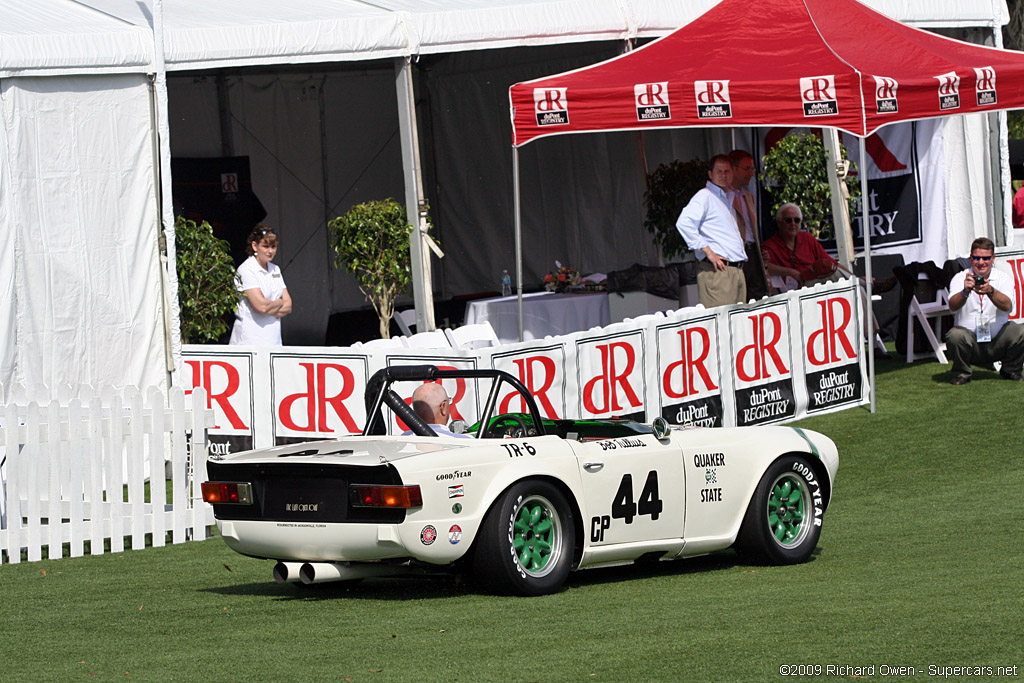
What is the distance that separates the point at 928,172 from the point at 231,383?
30.0ft

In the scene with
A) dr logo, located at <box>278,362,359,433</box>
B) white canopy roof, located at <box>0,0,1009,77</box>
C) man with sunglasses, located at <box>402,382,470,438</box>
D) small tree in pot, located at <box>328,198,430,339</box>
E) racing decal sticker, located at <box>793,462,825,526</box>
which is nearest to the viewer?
man with sunglasses, located at <box>402,382,470,438</box>

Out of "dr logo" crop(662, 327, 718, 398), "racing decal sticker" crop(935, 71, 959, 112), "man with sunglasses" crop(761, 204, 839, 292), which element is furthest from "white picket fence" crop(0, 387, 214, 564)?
"man with sunglasses" crop(761, 204, 839, 292)

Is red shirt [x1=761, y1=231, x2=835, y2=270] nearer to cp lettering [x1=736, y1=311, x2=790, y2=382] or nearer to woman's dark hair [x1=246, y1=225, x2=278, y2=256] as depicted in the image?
cp lettering [x1=736, y1=311, x2=790, y2=382]

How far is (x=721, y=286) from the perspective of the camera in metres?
13.5

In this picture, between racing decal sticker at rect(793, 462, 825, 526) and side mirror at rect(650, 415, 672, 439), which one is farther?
racing decal sticker at rect(793, 462, 825, 526)

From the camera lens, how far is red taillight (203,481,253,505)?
285 inches

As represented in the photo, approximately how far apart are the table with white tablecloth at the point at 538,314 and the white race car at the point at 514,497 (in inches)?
289

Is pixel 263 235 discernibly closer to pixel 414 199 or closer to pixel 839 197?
pixel 414 199

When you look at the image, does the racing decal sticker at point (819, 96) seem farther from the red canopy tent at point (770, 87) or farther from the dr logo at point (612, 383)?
the dr logo at point (612, 383)

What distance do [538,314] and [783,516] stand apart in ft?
24.8

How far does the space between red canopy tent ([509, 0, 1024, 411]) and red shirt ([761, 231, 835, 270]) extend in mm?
2450

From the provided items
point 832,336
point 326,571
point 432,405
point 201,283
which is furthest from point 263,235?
point 326,571

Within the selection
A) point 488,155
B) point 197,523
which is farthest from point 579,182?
point 197,523

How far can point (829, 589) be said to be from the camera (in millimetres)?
7141
